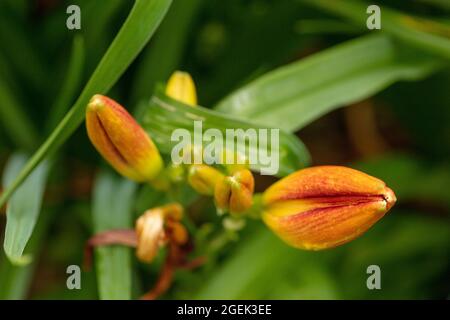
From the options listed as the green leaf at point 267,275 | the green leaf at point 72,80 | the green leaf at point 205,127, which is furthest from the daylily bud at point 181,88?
the green leaf at point 267,275

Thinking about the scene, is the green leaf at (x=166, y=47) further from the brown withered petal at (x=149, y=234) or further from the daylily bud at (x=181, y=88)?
the brown withered petal at (x=149, y=234)

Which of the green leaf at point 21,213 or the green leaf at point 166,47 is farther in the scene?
the green leaf at point 166,47

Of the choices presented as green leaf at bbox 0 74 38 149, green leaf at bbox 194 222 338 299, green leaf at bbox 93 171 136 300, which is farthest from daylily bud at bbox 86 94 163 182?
green leaf at bbox 0 74 38 149

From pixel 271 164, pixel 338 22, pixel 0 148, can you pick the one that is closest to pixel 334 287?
pixel 271 164

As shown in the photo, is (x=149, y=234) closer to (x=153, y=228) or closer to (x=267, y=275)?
(x=153, y=228)

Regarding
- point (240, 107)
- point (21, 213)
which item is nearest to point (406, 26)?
point (240, 107)
